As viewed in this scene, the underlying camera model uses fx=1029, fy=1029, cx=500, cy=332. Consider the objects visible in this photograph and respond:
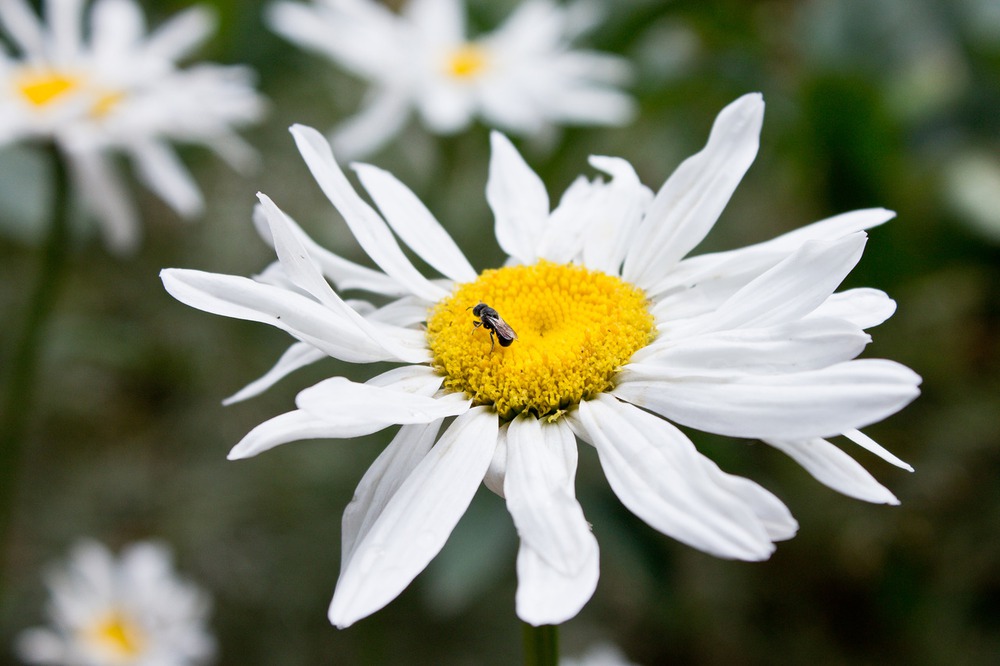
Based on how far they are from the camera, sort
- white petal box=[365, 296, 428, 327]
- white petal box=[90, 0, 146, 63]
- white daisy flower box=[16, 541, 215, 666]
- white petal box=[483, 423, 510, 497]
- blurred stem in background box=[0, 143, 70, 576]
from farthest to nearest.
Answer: white petal box=[90, 0, 146, 63]
white daisy flower box=[16, 541, 215, 666]
blurred stem in background box=[0, 143, 70, 576]
white petal box=[365, 296, 428, 327]
white petal box=[483, 423, 510, 497]

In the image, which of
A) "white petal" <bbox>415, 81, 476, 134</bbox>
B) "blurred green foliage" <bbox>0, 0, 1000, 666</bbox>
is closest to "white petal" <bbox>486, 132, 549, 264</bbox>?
"blurred green foliage" <bbox>0, 0, 1000, 666</bbox>

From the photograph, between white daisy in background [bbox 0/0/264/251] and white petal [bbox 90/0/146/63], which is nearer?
white daisy in background [bbox 0/0/264/251]

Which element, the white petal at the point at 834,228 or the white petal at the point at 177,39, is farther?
the white petal at the point at 177,39

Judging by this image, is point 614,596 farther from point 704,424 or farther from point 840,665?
point 704,424

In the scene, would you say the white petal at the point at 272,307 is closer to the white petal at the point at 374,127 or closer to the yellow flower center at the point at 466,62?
the white petal at the point at 374,127

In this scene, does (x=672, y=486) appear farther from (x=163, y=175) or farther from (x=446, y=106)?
(x=446, y=106)

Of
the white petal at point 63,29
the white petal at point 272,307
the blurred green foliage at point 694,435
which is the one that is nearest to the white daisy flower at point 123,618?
the blurred green foliage at point 694,435

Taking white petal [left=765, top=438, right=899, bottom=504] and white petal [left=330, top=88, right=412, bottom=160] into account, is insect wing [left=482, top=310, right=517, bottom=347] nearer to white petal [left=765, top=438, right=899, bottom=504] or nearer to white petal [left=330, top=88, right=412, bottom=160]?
white petal [left=765, top=438, right=899, bottom=504]

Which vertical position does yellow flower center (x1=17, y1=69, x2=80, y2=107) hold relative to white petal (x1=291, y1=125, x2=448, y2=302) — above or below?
above
